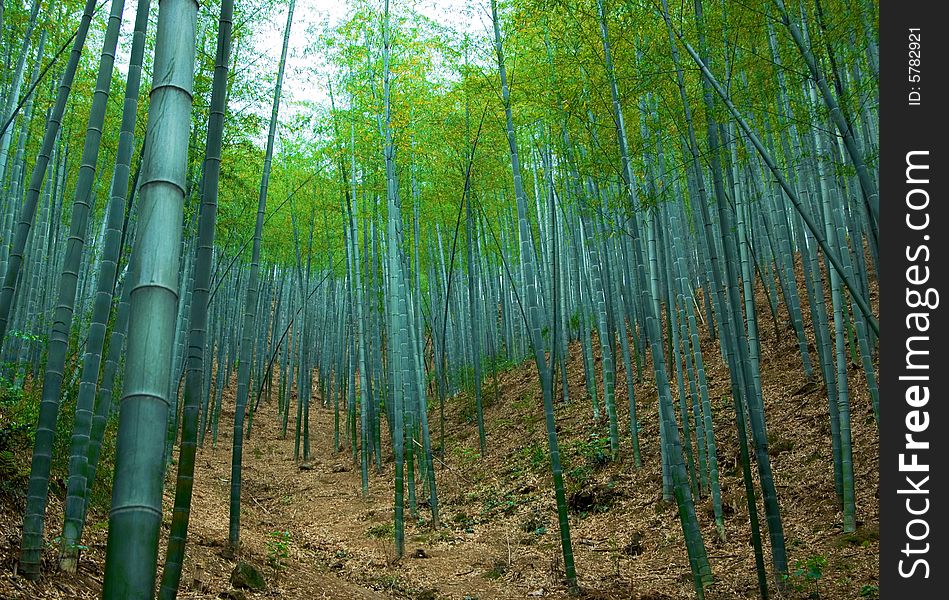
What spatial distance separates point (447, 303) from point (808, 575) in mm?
5048

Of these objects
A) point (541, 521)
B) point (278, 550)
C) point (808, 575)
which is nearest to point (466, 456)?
point (541, 521)

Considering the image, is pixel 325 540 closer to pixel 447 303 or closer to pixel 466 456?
pixel 447 303

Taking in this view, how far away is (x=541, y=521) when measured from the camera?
7.03m

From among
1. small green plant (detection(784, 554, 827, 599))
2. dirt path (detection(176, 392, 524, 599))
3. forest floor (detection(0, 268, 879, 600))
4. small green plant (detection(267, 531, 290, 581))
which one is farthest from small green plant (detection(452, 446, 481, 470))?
small green plant (detection(784, 554, 827, 599))

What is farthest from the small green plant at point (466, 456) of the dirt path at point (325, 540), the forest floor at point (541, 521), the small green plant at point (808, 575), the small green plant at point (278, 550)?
the small green plant at point (808, 575)

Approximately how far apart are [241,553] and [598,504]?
373cm

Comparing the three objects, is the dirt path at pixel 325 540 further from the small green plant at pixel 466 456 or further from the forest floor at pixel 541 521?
the small green plant at pixel 466 456

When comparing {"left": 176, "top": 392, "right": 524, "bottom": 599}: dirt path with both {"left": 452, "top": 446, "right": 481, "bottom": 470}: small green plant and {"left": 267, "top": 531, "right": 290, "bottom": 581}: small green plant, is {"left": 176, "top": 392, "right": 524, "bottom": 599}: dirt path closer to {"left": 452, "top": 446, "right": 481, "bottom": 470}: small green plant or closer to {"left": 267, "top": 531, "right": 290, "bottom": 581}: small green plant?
{"left": 267, "top": 531, "right": 290, "bottom": 581}: small green plant

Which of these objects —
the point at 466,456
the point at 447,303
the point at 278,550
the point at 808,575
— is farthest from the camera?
the point at 466,456

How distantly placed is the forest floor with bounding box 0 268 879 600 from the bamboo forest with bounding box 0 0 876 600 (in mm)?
41

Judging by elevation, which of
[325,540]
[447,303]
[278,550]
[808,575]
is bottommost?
[325,540]

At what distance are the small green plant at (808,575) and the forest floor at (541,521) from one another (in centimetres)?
2

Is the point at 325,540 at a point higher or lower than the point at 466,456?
lower

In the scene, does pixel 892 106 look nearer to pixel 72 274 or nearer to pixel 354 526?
pixel 72 274
